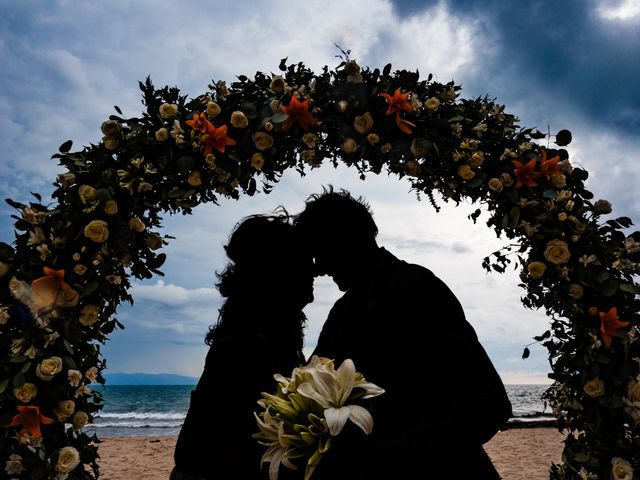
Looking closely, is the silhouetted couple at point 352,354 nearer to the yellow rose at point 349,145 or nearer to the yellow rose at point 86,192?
the yellow rose at point 349,145

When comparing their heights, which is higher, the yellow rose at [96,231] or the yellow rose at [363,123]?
the yellow rose at [363,123]

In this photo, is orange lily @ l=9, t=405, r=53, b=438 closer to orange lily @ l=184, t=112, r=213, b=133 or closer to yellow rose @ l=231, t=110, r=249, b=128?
orange lily @ l=184, t=112, r=213, b=133

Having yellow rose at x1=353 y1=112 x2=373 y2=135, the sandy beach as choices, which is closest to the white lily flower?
yellow rose at x1=353 y1=112 x2=373 y2=135

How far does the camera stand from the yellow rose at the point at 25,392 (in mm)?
2955

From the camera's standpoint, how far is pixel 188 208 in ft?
11.7

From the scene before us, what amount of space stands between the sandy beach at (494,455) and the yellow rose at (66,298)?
254 inches

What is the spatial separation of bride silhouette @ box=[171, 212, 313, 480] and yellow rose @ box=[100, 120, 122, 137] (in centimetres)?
119

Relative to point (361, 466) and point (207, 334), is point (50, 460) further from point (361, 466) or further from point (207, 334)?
point (361, 466)

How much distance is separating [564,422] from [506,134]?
2.16 m

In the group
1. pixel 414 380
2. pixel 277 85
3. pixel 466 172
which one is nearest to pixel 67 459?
pixel 414 380

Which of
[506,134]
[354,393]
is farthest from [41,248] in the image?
[506,134]

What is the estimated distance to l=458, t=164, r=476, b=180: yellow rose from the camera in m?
3.70

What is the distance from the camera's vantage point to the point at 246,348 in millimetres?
2516

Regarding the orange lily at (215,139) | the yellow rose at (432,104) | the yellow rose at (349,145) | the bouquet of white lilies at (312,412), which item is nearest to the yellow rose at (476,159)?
the yellow rose at (432,104)
